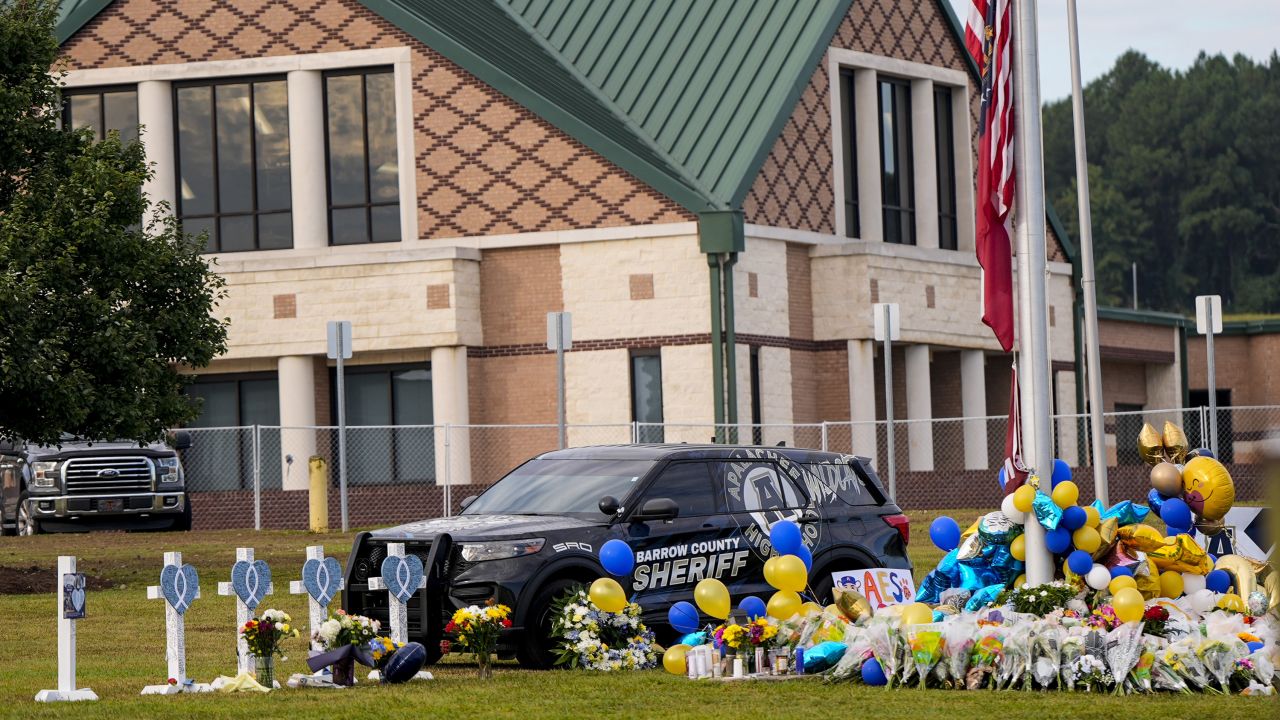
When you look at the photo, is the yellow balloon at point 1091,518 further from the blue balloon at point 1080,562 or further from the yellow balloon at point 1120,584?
the yellow balloon at point 1120,584

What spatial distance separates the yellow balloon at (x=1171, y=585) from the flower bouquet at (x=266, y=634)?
5979 millimetres

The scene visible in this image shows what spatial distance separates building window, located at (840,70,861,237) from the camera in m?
41.6

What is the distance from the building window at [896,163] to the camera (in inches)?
1674

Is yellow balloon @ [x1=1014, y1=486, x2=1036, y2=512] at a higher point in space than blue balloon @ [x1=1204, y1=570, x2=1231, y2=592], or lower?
higher

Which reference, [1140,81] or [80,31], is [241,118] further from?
[1140,81]

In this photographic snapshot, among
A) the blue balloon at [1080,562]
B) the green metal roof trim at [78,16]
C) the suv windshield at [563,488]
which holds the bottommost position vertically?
the blue balloon at [1080,562]

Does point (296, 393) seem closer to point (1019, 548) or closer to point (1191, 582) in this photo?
point (1019, 548)

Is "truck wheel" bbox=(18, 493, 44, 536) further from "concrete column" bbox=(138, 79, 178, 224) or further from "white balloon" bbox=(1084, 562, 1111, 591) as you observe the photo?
"white balloon" bbox=(1084, 562, 1111, 591)

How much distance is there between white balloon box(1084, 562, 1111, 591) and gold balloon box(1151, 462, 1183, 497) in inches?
58.4

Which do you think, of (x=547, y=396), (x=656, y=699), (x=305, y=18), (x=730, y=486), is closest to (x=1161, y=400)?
(x=547, y=396)

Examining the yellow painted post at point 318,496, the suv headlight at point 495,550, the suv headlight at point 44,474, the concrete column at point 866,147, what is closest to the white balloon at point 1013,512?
A: the suv headlight at point 495,550

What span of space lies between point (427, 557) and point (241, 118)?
25.6 metres

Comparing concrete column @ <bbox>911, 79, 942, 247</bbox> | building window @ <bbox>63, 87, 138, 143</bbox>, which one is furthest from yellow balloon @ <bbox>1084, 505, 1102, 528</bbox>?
building window @ <bbox>63, 87, 138, 143</bbox>

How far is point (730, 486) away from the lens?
17.3 metres
